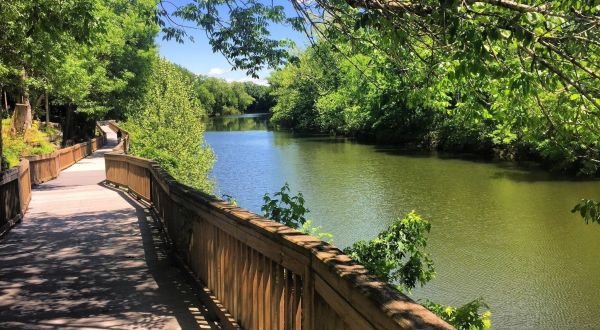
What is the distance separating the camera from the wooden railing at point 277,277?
6.97ft

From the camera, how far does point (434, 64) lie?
5.57m

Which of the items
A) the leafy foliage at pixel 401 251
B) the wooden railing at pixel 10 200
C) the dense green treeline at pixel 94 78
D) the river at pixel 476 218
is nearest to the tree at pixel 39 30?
the dense green treeline at pixel 94 78

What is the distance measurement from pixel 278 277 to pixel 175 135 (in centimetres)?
1721

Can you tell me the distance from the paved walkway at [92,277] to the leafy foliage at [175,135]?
7710 mm

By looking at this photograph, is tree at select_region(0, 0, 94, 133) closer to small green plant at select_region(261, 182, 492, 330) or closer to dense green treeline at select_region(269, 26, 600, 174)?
dense green treeline at select_region(269, 26, 600, 174)

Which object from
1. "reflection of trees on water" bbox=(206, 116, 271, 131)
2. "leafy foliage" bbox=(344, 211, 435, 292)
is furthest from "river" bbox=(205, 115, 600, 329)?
"reflection of trees on water" bbox=(206, 116, 271, 131)

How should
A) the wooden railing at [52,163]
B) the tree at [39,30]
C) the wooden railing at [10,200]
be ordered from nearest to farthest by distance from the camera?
the tree at [39,30], the wooden railing at [10,200], the wooden railing at [52,163]

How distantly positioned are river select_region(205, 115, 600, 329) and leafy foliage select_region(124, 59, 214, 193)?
205 centimetres

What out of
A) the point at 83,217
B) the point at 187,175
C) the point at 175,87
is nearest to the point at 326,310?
the point at 83,217

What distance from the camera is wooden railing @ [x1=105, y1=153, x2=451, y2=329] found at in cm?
212

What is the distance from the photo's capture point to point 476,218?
17.4m

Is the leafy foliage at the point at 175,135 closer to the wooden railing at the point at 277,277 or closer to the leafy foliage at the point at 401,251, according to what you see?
the leafy foliage at the point at 401,251

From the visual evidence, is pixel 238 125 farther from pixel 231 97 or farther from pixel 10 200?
pixel 10 200

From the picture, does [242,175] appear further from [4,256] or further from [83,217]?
[4,256]
